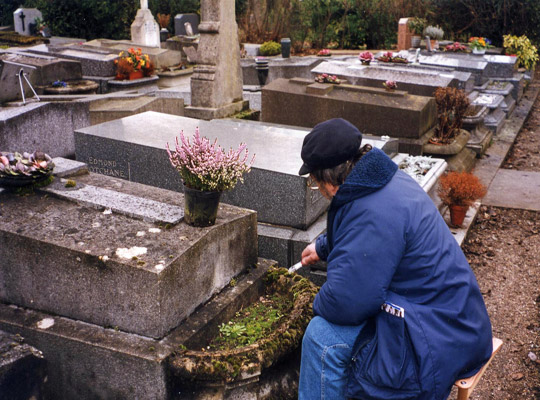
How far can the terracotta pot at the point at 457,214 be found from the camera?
6.72 m

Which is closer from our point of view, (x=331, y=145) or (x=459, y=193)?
(x=331, y=145)

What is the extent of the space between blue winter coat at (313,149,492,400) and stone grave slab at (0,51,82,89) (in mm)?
7912

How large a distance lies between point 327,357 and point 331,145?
3.30ft

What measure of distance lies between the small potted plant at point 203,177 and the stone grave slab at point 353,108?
486 cm

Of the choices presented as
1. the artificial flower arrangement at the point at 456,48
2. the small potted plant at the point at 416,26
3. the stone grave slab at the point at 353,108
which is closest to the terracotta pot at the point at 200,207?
the stone grave slab at the point at 353,108

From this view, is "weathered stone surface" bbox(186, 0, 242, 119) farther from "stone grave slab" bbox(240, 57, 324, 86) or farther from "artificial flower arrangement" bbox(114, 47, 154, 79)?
"stone grave slab" bbox(240, 57, 324, 86)

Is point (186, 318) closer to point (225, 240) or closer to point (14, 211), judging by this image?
point (225, 240)

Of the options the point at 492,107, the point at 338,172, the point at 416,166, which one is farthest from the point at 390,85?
the point at 338,172

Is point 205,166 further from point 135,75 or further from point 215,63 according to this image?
point 135,75

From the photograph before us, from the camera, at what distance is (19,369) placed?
3207 millimetres

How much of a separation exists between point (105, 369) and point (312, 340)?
1223 mm

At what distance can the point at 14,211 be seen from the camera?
3732 millimetres

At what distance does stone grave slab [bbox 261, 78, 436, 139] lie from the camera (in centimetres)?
822

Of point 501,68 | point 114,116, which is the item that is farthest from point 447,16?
point 114,116
